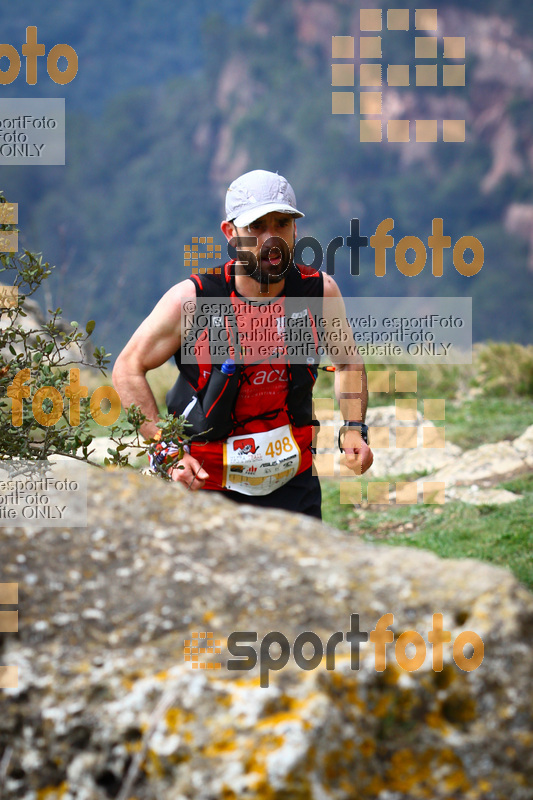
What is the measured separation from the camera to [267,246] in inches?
141

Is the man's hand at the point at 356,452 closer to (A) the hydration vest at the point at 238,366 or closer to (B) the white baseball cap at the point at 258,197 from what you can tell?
(A) the hydration vest at the point at 238,366

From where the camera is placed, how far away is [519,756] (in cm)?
156

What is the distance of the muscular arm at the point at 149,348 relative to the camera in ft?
11.7

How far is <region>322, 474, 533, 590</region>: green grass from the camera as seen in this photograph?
5.04 metres

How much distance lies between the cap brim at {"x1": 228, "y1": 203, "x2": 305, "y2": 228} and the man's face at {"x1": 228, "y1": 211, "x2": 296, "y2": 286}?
48mm

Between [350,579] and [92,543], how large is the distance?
609 millimetres

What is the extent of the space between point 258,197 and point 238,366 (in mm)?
745

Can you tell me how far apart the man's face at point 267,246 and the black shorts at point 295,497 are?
0.97m

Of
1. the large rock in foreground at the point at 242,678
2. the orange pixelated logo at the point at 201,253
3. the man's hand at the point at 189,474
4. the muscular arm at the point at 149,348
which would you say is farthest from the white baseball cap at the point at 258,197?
the large rock in foreground at the point at 242,678

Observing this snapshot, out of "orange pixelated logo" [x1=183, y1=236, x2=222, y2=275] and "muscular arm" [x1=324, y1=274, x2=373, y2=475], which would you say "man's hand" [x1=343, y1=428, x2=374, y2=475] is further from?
"orange pixelated logo" [x1=183, y1=236, x2=222, y2=275]

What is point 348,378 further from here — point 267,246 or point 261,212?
point 261,212

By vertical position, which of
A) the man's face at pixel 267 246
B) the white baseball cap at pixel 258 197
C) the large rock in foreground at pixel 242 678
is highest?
the white baseball cap at pixel 258 197

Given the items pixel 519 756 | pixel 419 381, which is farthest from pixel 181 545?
pixel 419 381

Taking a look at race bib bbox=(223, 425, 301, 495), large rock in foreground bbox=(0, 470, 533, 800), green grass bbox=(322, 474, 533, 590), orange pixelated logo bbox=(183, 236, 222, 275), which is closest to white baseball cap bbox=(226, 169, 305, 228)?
orange pixelated logo bbox=(183, 236, 222, 275)
